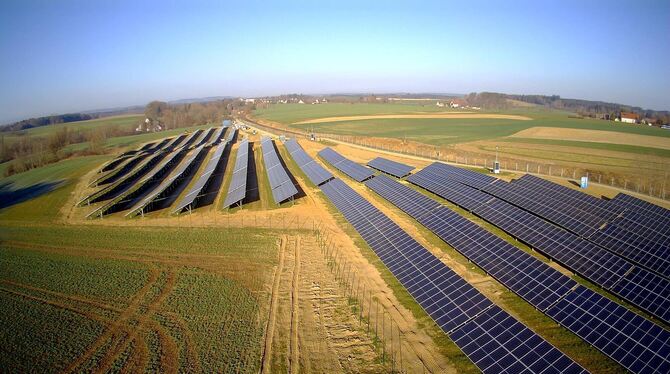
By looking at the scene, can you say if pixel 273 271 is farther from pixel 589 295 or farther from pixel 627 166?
pixel 627 166

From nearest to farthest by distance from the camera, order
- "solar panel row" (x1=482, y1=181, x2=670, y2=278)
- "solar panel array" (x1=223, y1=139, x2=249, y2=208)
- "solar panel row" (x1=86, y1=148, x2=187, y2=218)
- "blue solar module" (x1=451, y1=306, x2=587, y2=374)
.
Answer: "blue solar module" (x1=451, y1=306, x2=587, y2=374), "solar panel row" (x1=482, y1=181, x2=670, y2=278), "solar panel array" (x1=223, y1=139, x2=249, y2=208), "solar panel row" (x1=86, y1=148, x2=187, y2=218)

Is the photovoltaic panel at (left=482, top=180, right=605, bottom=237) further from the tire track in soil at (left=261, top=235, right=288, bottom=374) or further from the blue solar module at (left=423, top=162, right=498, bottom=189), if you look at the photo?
the tire track in soil at (left=261, top=235, right=288, bottom=374)

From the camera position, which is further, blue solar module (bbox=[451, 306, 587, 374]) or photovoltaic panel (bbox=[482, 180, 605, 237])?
photovoltaic panel (bbox=[482, 180, 605, 237])

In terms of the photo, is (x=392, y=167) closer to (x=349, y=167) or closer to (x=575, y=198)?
(x=349, y=167)

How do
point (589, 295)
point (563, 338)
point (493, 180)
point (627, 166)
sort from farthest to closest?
1. point (627, 166)
2. point (493, 180)
3. point (589, 295)
4. point (563, 338)

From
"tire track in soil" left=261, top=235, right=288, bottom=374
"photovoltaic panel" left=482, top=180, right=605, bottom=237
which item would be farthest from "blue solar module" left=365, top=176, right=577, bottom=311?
"tire track in soil" left=261, top=235, right=288, bottom=374

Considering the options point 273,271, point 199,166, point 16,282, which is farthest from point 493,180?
point 199,166

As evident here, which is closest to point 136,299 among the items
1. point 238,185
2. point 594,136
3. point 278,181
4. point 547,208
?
point 238,185
